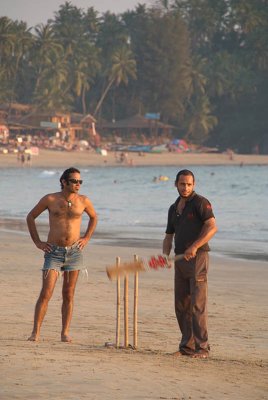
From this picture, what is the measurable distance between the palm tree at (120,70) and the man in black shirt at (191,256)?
113268 millimetres

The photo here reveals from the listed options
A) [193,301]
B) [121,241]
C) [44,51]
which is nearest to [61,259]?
[193,301]

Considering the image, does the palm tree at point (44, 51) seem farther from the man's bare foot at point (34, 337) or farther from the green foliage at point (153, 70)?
the man's bare foot at point (34, 337)

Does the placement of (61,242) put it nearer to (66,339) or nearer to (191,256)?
(66,339)

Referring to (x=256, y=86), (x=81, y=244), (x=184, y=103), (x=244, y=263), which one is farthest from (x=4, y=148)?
(x=81, y=244)

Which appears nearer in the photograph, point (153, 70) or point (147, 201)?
point (147, 201)

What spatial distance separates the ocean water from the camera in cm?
2586

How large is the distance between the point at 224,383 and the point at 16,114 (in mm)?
108267

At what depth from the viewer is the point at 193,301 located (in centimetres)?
943

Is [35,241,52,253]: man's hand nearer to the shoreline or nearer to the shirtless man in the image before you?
the shirtless man

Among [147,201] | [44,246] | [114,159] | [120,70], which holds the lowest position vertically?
[114,159]

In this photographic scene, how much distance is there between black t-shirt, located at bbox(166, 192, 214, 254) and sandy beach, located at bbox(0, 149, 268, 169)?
7594 centimetres

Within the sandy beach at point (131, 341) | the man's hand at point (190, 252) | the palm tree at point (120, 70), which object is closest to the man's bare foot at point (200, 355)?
the sandy beach at point (131, 341)

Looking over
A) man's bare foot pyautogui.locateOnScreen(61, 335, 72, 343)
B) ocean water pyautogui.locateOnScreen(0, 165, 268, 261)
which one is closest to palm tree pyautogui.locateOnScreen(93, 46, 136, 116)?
ocean water pyautogui.locateOnScreen(0, 165, 268, 261)

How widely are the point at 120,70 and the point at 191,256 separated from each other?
375ft
